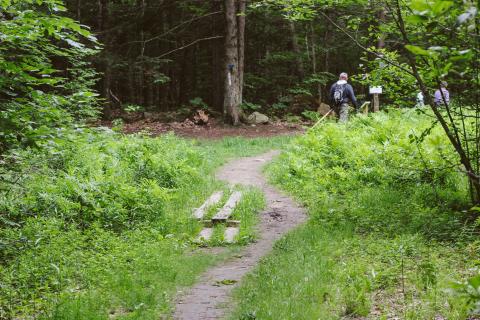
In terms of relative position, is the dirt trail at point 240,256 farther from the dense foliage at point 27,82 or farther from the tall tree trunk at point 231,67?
the tall tree trunk at point 231,67

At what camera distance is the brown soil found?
71.6 ft

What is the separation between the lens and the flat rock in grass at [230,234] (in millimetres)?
8710

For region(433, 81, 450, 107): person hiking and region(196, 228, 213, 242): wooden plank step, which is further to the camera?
region(196, 228, 213, 242): wooden plank step

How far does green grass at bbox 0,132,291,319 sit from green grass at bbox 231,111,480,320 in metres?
1.22

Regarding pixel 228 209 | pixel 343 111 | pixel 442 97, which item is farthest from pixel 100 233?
pixel 343 111

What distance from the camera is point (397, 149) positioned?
11.6 metres

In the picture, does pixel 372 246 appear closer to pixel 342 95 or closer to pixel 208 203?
pixel 208 203

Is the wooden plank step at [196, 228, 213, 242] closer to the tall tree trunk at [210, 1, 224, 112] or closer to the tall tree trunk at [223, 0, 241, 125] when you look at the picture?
the tall tree trunk at [223, 0, 241, 125]

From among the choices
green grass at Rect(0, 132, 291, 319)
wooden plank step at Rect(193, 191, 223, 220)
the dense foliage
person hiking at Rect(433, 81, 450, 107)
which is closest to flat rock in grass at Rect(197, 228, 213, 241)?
green grass at Rect(0, 132, 291, 319)

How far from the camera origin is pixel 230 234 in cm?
902

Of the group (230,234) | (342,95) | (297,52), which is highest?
(297,52)

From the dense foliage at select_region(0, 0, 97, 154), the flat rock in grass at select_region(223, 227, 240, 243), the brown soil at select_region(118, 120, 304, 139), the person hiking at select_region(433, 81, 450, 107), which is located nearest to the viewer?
the dense foliage at select_region(0, 0, 97, 154)

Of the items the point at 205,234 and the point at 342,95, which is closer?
the point at 205,234

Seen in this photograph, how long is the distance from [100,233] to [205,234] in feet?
6.14
